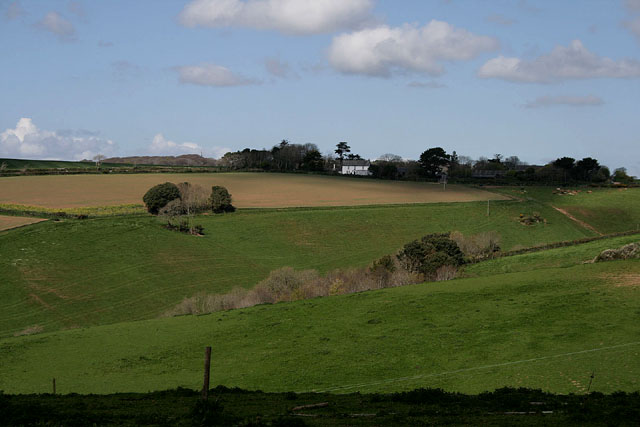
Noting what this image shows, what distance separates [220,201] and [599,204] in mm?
71967

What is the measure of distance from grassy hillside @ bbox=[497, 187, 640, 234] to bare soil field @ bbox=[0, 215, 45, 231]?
86.4 meters

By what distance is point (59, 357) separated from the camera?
40312mm

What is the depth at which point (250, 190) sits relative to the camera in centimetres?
12256

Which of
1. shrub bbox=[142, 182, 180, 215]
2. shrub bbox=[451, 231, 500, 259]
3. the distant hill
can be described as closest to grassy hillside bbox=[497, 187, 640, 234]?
shrub bbox=[451, 231, 500, 259]

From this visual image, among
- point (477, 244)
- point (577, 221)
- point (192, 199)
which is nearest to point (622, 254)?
point (477, 244)

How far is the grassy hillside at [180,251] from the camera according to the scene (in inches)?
2425

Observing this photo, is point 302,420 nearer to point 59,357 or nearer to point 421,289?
point 59,357

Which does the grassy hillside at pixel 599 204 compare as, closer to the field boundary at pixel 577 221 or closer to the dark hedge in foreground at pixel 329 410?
the field boundary at pixel 577 221

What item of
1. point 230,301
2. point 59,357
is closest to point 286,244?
point 230,301

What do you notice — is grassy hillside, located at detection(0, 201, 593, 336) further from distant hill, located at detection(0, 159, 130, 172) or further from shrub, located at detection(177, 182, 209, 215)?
distant hill, located at detection(0, 159, 130, 172)

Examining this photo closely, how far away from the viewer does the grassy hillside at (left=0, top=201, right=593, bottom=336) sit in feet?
202

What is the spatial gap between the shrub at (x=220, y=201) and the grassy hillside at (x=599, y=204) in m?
60.8

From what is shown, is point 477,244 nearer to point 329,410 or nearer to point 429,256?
point 429,256

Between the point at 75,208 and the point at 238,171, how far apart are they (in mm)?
61359
